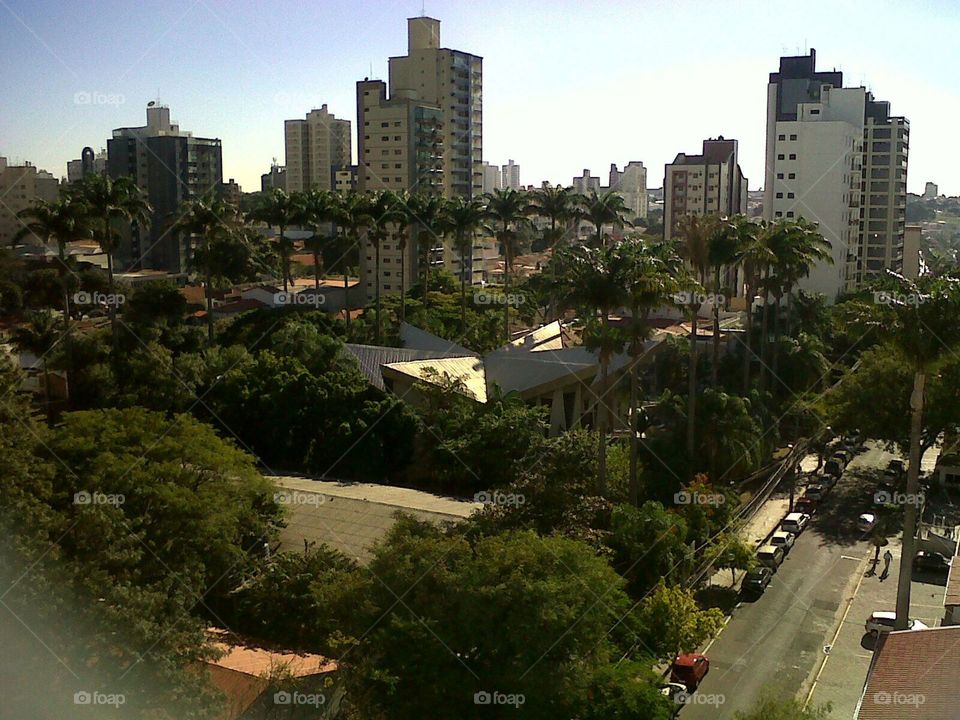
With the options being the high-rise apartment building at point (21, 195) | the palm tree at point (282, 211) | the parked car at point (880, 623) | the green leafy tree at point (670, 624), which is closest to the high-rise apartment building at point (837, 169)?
the palm tree at point (282, 211)

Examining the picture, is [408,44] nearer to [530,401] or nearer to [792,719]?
[530,401]

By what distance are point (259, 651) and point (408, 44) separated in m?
84.4

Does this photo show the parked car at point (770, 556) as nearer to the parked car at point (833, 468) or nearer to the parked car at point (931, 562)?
the parked car at point (931, 562)

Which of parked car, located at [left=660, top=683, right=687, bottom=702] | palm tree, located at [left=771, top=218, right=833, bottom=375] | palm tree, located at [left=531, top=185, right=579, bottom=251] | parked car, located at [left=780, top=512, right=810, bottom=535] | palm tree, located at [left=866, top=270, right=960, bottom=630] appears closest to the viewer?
palm tree, located at [left=866, top=270, right=960, bottom=630]

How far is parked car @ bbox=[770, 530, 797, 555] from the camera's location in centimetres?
2903

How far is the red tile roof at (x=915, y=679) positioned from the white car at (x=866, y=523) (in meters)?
17.3

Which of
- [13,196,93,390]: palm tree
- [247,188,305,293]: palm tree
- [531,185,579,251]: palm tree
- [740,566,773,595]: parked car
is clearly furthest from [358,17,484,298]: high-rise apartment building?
[740,566,773,595]: parked car

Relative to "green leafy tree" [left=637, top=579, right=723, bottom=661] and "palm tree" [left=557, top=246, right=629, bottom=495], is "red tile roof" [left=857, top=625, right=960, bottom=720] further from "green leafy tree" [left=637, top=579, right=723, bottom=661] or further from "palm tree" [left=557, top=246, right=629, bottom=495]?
"palm tree" [left=557, top=246, right=629, bottom=495]

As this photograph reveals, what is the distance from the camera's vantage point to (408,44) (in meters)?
95.3

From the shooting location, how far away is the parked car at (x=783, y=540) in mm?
29031

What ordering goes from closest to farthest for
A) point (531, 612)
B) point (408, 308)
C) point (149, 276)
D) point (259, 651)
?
point (531, 612), point (259, 651), point (408, 308), point (149, 276)

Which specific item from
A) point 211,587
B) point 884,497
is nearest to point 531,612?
point 211,587

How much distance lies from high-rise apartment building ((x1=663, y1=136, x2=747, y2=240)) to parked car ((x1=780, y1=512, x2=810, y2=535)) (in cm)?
8241

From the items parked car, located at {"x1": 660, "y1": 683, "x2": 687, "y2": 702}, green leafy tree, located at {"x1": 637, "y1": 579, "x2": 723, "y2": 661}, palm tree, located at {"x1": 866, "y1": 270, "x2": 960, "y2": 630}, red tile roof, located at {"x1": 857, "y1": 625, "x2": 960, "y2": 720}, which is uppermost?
palm tree, located at {"x1": 866, "y1": 270, "x2": 960, "y2": 630}
